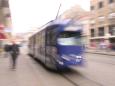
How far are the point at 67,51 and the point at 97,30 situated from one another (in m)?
47.9

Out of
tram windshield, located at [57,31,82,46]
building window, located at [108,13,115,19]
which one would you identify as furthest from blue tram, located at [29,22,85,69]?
building window, located at [108,13,115,19]

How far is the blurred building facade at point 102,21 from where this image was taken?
54250 millimetres

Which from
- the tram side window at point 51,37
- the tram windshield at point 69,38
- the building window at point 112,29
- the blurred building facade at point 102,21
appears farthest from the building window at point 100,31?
the tram windshield at point 69,38

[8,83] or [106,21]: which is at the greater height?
[106,21]

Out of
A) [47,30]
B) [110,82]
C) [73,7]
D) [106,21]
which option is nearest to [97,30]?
[106,21]

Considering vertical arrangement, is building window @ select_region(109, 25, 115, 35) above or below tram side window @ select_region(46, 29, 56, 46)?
above

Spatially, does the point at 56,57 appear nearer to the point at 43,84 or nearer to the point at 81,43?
the point at 81,43

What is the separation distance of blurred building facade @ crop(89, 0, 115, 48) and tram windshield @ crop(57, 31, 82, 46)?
36147mm

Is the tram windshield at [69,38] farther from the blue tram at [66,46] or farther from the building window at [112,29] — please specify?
the building window at [112,29]

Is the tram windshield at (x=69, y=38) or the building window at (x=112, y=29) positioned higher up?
the building window at (x=112, y=29)

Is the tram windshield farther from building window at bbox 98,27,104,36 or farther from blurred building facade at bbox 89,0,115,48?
building window at bbox 98,27,104,36

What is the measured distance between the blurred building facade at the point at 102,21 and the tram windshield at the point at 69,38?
3615cm

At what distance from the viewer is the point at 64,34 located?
15.0m

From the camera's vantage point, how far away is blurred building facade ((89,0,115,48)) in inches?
2136
